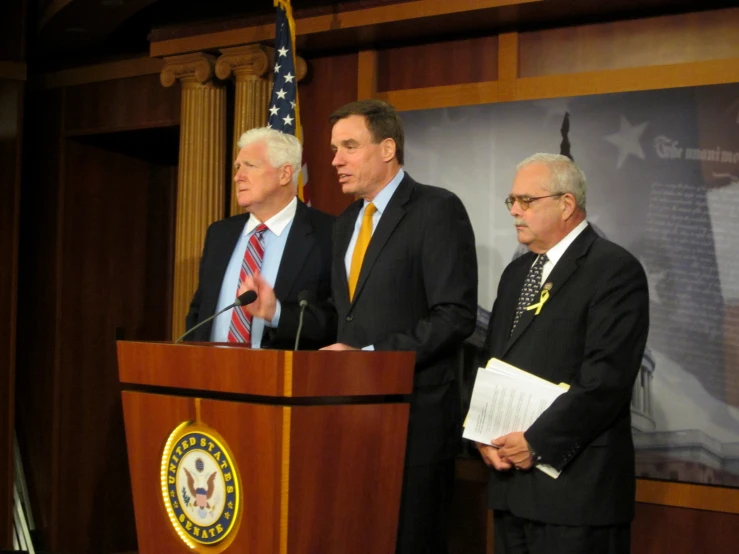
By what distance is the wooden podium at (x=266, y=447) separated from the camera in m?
2.30

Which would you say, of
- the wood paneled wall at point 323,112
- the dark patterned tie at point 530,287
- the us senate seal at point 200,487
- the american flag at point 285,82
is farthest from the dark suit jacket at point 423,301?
the wood paneled wall at point 323,112

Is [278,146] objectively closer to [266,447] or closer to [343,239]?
[343,239]

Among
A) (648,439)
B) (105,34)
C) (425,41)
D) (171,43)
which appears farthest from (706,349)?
(105,34)

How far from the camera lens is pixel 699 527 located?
4094mm

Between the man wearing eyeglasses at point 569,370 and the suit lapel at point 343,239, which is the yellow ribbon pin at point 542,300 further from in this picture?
the suit lapel at point 343,239

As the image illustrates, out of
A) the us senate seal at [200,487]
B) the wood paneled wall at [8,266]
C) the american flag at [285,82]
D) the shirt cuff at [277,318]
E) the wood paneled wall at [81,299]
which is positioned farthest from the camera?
the wood paneled wall at [81,299]

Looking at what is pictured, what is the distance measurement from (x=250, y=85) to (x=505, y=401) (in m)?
3.05

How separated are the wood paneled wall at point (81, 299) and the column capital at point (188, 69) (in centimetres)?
80

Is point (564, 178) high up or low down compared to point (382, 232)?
up

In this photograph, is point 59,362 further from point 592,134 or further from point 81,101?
point 592,134

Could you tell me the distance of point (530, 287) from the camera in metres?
2.94

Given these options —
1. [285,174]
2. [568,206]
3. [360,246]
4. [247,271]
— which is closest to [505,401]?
[568,206]

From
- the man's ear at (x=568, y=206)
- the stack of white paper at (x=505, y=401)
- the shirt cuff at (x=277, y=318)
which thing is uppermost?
the man's ear at (x=568, y=206)

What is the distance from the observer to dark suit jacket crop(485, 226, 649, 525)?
8.74ft
